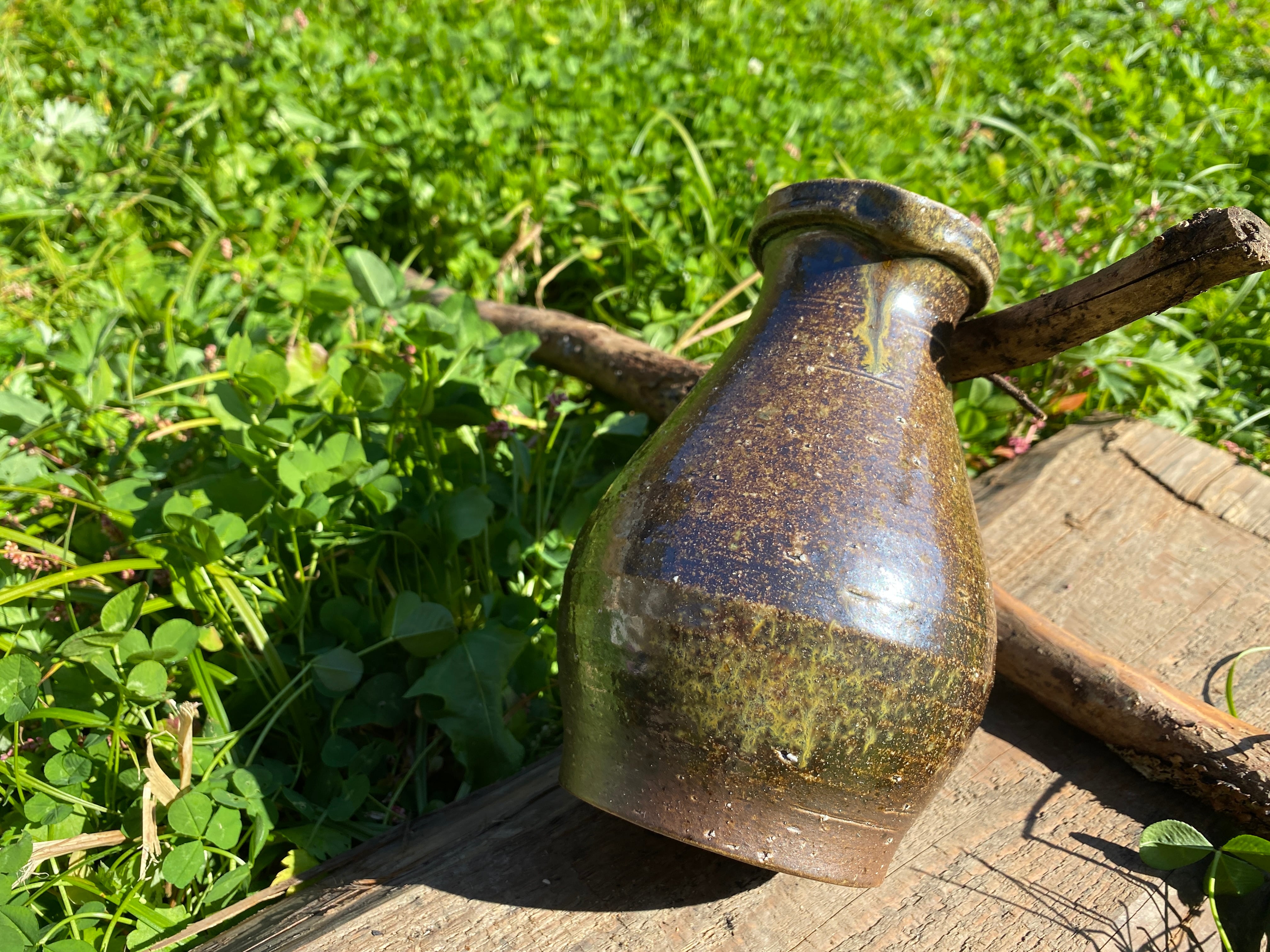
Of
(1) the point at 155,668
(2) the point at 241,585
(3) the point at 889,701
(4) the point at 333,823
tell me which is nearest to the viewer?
(3) the point at 889,701

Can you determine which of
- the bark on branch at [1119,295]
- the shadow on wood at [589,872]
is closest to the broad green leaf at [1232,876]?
the shadow on wood at [589,872]

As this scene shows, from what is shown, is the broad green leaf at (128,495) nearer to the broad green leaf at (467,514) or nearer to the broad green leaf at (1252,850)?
the broad green leaf at (467,514)

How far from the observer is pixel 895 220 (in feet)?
4.20

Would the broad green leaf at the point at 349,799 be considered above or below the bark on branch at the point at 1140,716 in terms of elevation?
below

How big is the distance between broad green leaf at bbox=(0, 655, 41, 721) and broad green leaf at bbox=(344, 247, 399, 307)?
1087 mm

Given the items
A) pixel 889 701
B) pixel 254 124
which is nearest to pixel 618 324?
pixel 254 124

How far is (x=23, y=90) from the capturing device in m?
3.51

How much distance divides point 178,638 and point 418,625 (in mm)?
370

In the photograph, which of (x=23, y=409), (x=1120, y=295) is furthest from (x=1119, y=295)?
(x=23, y=409)

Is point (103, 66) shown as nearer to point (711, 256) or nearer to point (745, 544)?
point (711, 256)

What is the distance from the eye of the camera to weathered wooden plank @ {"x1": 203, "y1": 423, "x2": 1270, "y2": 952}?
1.24 meters

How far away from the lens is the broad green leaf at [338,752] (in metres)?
1.57

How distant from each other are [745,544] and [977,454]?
1.43m

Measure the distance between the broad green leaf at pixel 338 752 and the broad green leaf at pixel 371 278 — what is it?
3.37 feet
